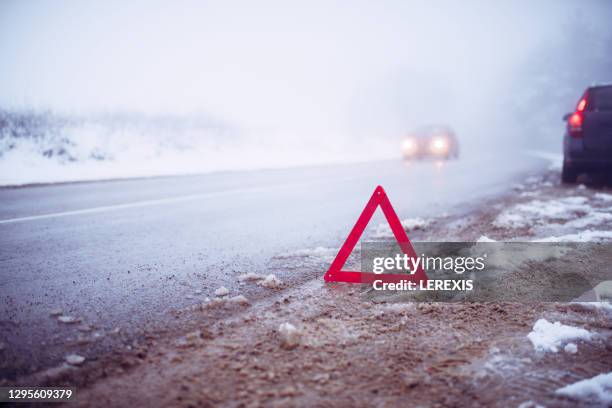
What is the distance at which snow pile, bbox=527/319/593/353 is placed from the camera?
1949 mm

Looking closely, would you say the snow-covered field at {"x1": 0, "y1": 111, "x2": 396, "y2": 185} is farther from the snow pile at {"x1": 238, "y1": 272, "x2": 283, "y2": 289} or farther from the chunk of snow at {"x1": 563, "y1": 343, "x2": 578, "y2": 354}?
the chunk of snow at {"x1": 563, "y1": 343, "x2": 578, "y2": 354}

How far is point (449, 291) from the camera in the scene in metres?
2.72

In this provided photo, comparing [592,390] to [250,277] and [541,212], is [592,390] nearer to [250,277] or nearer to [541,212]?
[250,277]

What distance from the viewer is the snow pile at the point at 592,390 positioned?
1.56 meters

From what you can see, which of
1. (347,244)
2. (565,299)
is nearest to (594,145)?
(565,299)

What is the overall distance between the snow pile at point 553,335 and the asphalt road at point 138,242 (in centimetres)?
162

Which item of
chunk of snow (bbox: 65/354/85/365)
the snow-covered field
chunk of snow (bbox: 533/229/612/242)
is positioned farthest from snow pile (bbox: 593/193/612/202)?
the snow-covered field

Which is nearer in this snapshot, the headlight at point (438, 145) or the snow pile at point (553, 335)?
the snow pile at point (553, 335)

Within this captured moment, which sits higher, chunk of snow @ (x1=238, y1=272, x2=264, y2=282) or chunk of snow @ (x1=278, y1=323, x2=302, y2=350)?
chunk of snow @ (x1=278, y1=323, x2=302, y2=350)

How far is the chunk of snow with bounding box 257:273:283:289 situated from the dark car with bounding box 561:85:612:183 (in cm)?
682

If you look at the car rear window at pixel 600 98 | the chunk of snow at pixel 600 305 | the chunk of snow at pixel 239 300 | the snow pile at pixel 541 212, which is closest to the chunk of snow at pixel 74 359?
the chunk of snow at pixel 239 300

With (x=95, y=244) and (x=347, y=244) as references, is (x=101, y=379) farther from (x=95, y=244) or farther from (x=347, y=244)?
(x=95, y=244)

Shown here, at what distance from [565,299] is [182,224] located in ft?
14.0

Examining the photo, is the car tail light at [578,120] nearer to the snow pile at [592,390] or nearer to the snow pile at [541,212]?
the snow pile at [541,212]
